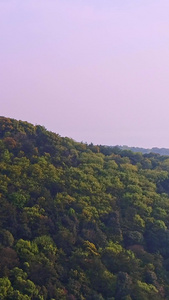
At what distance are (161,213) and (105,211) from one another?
4.35 metres

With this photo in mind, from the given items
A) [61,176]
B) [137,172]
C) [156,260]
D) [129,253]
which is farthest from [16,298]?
[137,172]

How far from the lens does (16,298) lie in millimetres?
19688

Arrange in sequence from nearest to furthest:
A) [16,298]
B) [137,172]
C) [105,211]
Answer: [16,298], [105,211], [137,172]

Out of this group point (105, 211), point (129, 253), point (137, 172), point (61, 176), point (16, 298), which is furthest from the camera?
point (137, 172)

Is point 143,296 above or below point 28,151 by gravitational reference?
below

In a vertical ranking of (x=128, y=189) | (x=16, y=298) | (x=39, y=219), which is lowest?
(x=16, y=298)

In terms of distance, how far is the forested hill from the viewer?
2217 cm

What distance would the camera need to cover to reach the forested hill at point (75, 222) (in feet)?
72.7

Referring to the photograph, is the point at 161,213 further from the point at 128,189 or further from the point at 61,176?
the point at 61,176

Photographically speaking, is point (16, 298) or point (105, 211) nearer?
point (16, 298)

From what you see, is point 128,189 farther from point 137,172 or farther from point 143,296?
point 143,296

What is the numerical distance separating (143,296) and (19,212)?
28.5 feet

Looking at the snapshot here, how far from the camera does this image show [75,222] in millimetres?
26688

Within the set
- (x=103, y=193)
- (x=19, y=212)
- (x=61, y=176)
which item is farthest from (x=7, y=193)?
(x=103, y=193)
